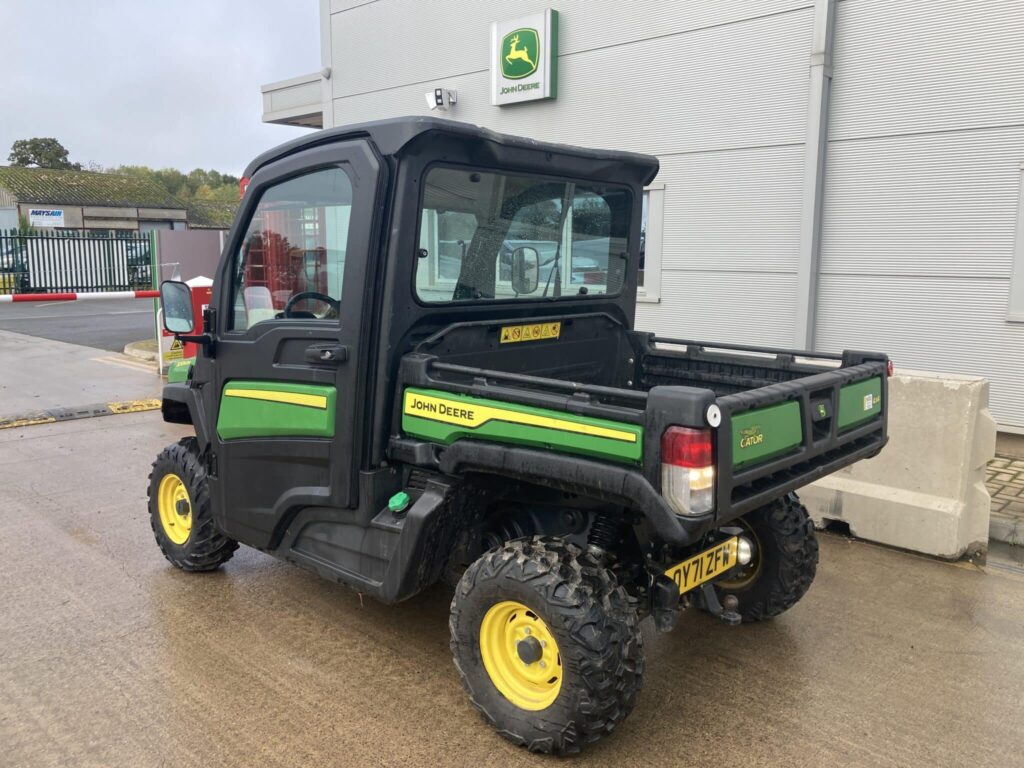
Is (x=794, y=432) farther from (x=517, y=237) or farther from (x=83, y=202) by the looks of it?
(x=83, y=202)

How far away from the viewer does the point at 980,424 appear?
4988 millimetres

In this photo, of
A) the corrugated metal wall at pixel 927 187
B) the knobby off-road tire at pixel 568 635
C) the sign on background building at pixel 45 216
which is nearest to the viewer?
the knobby off-road tire at pixel 568 635

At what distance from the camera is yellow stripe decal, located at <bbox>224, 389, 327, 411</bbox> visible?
11.8 ft

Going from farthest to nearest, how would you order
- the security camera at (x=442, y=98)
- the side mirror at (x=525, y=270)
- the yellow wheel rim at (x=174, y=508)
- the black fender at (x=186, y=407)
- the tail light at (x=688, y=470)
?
the security camera at (x=442, y=98) → the yellow wheel rim at (x=174, y=508) → the black fender at (x=186, y=407) → the side mirror at (x=525, y=270) → the tail light at (x=688, y=470)

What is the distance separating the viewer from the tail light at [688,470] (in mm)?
2592

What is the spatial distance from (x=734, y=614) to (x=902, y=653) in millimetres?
936

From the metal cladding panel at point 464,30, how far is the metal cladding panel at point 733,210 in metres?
1.30

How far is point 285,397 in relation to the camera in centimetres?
375

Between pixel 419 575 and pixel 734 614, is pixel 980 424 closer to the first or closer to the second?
pixel 734 614

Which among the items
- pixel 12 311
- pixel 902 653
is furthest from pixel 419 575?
pixel 12 311

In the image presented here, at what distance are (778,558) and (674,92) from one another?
20.2 feet

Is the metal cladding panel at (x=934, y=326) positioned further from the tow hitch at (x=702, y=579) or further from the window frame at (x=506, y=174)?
the tow hitch at (x=702, y=579)

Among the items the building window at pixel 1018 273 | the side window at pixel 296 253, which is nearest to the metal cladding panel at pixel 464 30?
the building window at pixel 1018 273

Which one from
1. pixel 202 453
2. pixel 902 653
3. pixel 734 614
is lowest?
pixel 902 653
